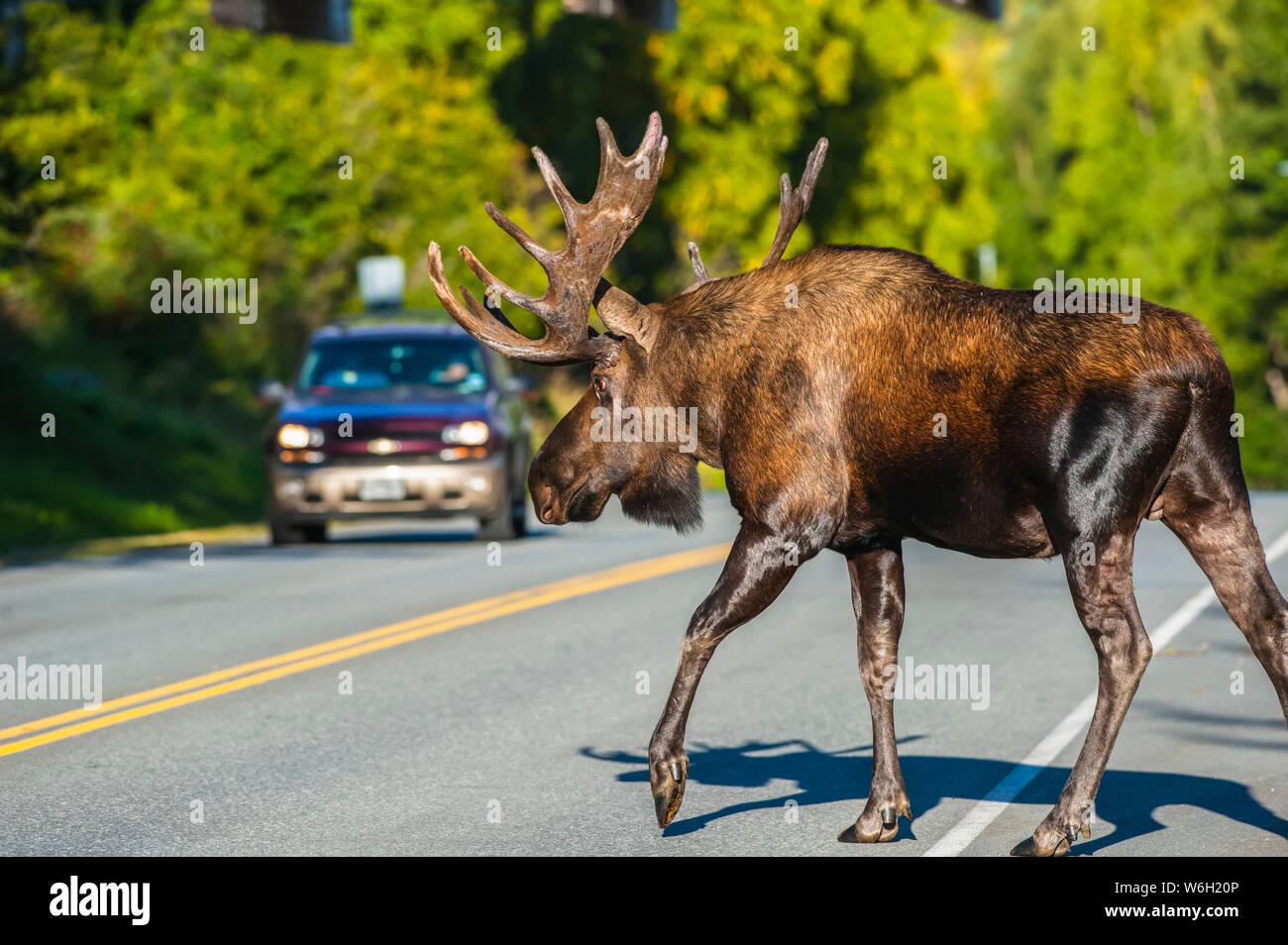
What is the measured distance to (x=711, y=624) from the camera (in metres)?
6.65

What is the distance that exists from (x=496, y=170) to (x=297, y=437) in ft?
65.4

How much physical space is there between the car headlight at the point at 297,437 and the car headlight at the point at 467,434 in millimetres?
1176

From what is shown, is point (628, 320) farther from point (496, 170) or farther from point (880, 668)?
point (496, 170)

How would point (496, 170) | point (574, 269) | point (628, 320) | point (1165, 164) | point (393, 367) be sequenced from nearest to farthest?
1. point (628, 320)
2. point (574, 269)
3. point (393, 367)
4. point (496, 170)
5. point (1165, 164)

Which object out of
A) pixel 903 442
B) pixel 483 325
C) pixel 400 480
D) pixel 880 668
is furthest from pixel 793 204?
pixel 400 480

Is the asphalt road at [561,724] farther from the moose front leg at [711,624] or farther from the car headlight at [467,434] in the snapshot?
the car headlight at [467,434]

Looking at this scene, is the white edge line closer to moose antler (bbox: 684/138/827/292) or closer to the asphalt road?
the asphalt road

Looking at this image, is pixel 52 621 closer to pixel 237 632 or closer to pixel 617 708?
pixel 237 632

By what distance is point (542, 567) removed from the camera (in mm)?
17406

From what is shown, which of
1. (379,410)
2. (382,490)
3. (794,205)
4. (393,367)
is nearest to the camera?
(794,205)

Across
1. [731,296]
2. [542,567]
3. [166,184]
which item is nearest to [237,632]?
[542,567]

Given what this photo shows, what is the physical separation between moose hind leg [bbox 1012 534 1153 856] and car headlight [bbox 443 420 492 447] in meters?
13.5

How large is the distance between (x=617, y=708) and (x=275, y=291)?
77.3 feet

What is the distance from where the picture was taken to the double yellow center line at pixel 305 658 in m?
9.95
